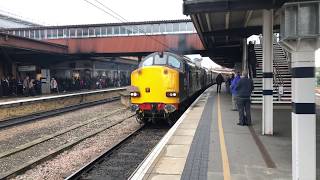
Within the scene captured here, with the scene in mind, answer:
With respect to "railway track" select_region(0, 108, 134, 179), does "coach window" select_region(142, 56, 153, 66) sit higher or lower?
higher

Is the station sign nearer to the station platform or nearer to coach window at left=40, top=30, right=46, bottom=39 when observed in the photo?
coach window at left=40, top=30, right=46, bottom=39

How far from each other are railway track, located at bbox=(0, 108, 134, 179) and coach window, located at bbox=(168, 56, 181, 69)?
12.1 feet

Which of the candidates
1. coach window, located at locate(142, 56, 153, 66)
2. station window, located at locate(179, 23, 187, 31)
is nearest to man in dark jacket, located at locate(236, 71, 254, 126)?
coach window, located at locate(142, 56, 153, 66)

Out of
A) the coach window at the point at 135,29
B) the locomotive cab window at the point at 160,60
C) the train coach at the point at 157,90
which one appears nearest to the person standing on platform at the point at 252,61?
the locomotive cab window at the point at 160,60

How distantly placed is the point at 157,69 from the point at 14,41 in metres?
18.9

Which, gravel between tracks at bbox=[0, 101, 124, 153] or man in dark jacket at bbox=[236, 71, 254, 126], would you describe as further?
gravel between tracks at bbox=[0, 101, 124, 153]

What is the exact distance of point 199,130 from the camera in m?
11.5

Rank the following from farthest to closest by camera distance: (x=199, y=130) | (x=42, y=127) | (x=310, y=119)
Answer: (x=42, y=127), (x=199, y=130), (x=310, y=119)

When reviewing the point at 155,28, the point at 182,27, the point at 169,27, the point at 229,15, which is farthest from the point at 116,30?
the point at 229,15

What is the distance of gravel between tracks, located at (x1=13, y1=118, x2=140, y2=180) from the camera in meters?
8.95

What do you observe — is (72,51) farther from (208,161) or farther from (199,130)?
(208,161)

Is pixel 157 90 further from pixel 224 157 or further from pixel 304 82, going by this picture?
pixel 304 82

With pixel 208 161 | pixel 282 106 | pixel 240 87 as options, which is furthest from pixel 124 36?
pixel 208 161

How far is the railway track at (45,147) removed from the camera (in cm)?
958
